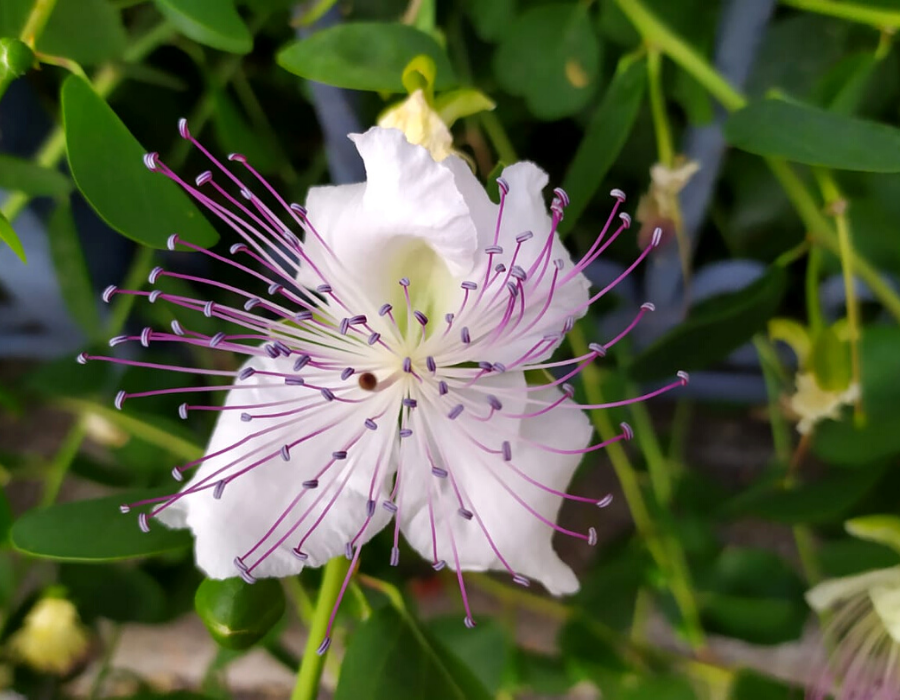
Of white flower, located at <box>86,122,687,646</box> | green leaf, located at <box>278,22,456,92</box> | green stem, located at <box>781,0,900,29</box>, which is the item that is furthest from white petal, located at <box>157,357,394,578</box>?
green stem, located at <box>781,0,900,29</box>

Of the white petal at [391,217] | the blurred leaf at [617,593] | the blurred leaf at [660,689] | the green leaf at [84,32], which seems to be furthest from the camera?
the blurred leaf at [617,593]

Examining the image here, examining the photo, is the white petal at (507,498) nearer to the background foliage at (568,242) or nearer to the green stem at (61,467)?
the background foliage at (568,242)

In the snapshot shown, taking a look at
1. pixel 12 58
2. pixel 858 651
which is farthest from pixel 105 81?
pixel 858 651

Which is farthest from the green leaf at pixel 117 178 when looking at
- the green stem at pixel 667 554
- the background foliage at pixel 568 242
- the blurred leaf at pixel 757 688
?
the blurred leaf at pixel 757 688

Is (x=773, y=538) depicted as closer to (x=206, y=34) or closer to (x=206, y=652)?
(x=206, y=652)

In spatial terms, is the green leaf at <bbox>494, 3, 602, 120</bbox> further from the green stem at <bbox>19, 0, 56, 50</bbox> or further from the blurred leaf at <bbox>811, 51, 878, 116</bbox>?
the green stem at <bbox>19, 0, 56, 50</bbox>

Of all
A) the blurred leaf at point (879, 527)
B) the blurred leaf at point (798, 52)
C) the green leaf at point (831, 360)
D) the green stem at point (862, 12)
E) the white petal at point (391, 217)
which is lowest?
the blurred leaf at point (879, 527)

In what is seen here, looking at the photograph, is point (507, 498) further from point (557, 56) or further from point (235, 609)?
point (557, 56)
